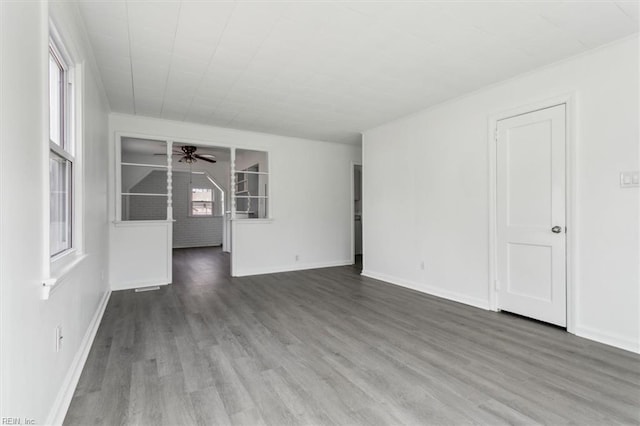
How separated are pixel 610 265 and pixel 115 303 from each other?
16.7 feet

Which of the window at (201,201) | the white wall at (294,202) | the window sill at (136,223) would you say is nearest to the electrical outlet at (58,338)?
the window sill at (136,223)

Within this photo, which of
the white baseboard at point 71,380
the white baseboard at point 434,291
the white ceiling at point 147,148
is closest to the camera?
the white baseboard at point 71,380

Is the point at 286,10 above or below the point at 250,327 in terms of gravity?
above

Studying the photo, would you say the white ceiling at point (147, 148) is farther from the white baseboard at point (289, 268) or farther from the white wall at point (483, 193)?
the white wall at point (483, 193)

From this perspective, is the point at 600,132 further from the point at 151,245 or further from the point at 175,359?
the point at 151,245

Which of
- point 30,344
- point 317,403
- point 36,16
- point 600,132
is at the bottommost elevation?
point 317,403

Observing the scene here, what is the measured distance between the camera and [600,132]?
9.04ft

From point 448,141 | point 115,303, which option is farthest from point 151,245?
point 448,141

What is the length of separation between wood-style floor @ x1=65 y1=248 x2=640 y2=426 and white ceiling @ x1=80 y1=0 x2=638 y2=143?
98.8 inches

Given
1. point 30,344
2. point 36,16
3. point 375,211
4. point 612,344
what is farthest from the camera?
point 375,211

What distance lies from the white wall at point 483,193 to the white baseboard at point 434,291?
0.01m

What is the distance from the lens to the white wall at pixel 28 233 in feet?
3.66

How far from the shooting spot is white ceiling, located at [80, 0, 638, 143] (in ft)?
7.35

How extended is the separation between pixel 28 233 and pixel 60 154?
94 cm
